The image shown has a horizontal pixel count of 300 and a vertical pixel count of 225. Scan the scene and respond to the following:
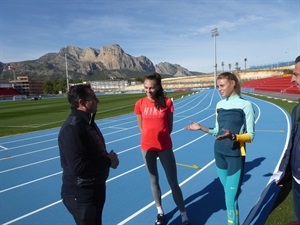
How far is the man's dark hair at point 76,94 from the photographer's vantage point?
2408mm

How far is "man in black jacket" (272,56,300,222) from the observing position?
244 cm

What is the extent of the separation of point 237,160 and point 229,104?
27.0 inches

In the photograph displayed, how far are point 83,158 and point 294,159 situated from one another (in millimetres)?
1955

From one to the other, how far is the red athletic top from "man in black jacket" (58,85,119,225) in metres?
1.29

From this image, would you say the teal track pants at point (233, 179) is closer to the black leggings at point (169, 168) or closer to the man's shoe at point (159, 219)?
the black leggings at point (169, 168)

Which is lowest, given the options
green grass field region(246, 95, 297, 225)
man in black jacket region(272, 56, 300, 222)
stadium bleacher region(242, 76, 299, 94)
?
stadium bleacher region(242, 76, 299, 94)

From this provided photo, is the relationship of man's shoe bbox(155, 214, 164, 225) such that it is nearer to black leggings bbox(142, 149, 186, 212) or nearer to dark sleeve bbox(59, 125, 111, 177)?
black leggings bbox(142, 149, 186, 212)

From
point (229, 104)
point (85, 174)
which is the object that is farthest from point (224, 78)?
point (85, 174)

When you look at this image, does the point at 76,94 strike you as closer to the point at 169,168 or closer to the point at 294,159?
the point at 169,168

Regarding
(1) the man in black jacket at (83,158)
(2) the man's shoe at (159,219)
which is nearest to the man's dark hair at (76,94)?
(1) the man in black jacket at (83,158)

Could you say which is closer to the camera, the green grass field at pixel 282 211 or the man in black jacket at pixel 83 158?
the man in black jacket at pixel 83 158

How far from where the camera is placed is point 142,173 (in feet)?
20.1

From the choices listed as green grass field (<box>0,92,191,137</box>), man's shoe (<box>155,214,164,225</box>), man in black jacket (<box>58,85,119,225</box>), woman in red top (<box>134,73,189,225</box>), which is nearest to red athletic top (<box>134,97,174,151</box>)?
woman in red top (<box>134,73,189,225</box>)

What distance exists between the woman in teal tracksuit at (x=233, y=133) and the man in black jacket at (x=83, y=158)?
1.46 m
